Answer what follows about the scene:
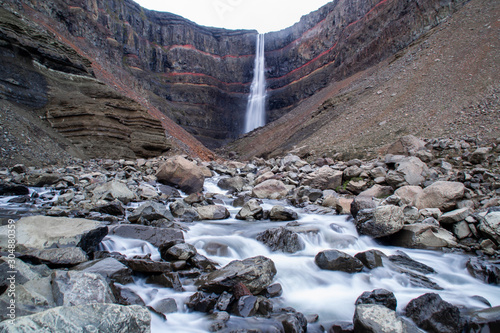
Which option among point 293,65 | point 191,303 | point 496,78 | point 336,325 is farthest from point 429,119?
point 293,65

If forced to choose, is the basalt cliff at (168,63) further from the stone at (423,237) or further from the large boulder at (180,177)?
the stone at (423,237)

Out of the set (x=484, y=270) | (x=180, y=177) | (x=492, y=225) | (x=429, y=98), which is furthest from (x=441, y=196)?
(x=429, y=98)

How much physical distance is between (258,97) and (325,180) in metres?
45.0

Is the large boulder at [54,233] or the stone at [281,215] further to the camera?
the stone at [281,215]

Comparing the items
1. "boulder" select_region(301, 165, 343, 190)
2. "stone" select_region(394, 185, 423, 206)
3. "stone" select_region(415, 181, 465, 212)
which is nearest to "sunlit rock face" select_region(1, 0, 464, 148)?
"boulder" select_region(301, 165, 343, 190)

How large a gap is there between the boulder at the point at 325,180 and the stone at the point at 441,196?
3294mm

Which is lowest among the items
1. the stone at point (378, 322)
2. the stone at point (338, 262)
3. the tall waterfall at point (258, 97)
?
the stone at point (378, 322)

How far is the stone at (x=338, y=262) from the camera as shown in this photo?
409 cm

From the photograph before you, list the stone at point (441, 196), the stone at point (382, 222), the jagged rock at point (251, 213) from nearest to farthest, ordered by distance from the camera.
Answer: the stone at point (382, 222)
the stone at point (441, 196)
the jagged rock at point (251, 213)

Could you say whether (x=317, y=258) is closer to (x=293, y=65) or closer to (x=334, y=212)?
(x=334, y=212)

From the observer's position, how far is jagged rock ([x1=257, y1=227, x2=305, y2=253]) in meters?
4.93

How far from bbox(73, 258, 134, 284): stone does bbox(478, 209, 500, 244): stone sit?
5792 mm

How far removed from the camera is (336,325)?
110 inches

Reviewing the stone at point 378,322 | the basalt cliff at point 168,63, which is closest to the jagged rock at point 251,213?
the stone at point 378,322
